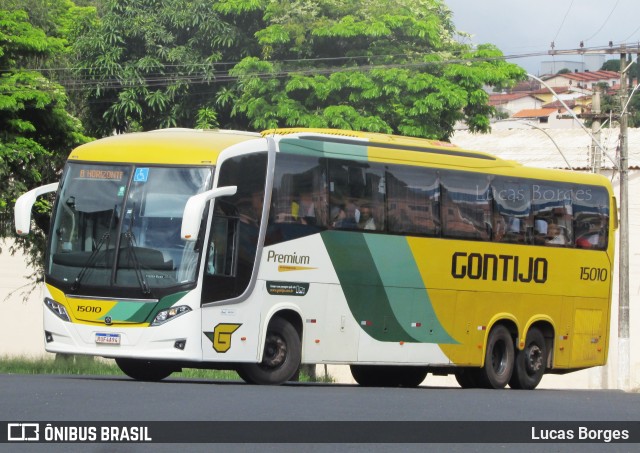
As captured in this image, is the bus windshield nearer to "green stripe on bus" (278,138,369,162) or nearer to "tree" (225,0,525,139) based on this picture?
"green stripe on bus" (278,138,369,162)

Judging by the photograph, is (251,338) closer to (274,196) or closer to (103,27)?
(274,196)

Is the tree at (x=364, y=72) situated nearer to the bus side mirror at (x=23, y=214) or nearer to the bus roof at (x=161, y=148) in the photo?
the bus roof at (x=161, y=148)

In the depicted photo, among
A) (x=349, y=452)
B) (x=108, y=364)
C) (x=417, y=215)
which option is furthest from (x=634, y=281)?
(x=349, y=452)

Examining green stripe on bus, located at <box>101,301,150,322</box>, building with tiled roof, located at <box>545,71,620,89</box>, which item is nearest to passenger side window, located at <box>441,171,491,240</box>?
green stripe on bus, located at <box>101,301,150,322</box>

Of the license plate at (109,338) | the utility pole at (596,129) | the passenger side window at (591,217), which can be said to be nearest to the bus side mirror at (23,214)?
the license plate at (109,338)

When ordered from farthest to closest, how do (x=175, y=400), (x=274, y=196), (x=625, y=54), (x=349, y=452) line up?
(x=625, y=54)
(x=274, y=196)
(x=175, y=400)
(x=349, y=452)

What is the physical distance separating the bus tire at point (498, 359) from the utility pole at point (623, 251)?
35.3 ft

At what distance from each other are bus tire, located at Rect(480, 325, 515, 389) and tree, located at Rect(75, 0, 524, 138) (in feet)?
35.5

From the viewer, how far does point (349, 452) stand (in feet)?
35.1

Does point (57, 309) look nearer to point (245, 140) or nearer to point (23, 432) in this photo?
point (245, 140)

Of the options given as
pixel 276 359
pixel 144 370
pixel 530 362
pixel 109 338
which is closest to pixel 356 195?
pixel 276 359

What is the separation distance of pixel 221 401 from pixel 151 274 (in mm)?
3982

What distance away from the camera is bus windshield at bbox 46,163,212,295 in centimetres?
1769

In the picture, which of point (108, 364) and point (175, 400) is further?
point (108, 364)
